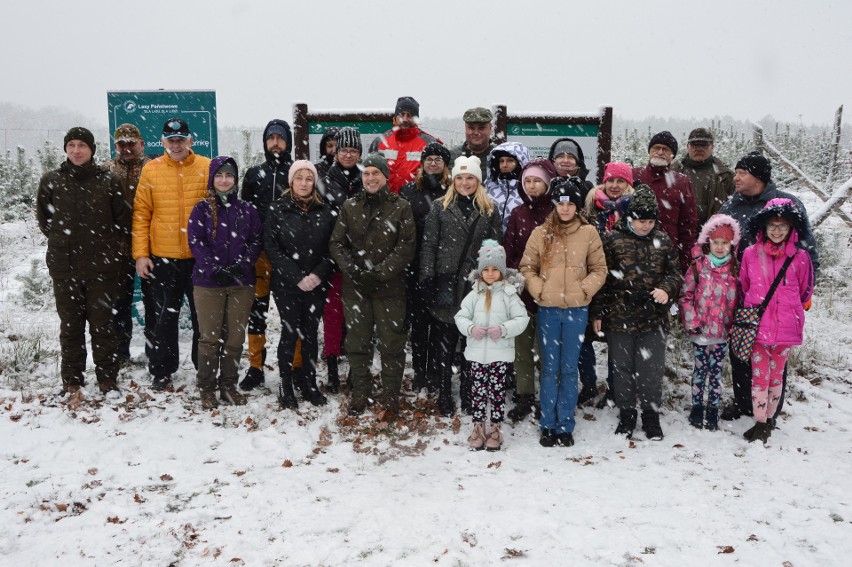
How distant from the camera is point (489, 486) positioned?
4.53 meters

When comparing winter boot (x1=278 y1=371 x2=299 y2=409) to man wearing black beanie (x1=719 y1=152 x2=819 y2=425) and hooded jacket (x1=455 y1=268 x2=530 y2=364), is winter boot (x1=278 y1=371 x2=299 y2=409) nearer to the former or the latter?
hooded jacket (x1=455 y1=268 x2=530 y2=364)

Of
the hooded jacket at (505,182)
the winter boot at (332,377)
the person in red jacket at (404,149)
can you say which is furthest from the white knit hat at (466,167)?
the winter boot at (332,377)

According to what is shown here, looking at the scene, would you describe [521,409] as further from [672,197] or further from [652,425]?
[672,197]

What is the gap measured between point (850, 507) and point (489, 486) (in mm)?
2618

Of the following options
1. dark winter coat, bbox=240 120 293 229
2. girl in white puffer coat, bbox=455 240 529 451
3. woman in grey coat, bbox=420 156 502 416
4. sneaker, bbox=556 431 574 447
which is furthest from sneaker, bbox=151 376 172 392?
sneaker, bbox=556 431 574 447

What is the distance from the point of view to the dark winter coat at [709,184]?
6.71 meters

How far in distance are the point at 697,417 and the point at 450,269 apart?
111 inches

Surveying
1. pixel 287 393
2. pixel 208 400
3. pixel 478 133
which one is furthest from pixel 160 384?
pixel 478 133

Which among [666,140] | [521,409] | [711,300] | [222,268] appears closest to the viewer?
[711,300]

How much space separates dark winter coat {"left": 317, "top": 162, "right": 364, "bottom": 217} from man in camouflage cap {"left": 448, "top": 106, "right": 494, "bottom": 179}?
3.57 ft

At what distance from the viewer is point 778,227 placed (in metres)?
5.19

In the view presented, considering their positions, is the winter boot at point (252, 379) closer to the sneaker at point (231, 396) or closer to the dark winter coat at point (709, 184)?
the sneaker at point (231, 396)

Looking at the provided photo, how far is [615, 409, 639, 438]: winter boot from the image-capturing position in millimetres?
5496

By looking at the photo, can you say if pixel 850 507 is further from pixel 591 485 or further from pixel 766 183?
pixel 766 183
